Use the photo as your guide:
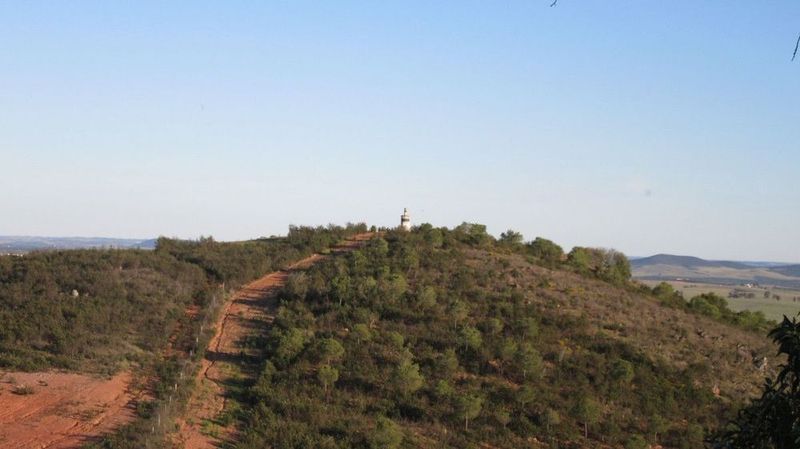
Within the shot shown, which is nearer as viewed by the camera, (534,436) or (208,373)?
(534,436)

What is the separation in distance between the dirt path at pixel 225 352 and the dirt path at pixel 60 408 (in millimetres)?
1747

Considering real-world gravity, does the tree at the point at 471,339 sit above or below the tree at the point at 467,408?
above

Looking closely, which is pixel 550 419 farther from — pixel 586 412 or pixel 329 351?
pixel 329 351

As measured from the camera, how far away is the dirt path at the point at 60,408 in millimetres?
16578

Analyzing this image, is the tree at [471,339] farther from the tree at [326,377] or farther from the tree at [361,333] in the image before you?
the tree at [326,377]

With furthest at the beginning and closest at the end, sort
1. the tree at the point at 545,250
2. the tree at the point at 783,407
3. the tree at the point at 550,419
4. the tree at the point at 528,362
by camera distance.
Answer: the tree at the point at 545,250
the tree at the point at 528,362
the tree at the point at 550,419
the tree at the point at 783,407

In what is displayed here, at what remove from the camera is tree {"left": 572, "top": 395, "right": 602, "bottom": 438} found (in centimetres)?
1953

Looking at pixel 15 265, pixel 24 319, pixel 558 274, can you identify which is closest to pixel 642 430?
pixel 558 274

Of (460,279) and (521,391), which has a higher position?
(460,279)

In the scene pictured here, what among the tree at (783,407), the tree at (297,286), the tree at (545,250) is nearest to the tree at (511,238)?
the tree at (545,250)

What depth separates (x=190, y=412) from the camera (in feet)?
62.2

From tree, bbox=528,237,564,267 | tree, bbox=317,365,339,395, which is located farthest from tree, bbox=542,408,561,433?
tree, bbox=528,237,564,267

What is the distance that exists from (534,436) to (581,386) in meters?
3.61

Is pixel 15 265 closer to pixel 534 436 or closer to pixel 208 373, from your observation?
pixel 208 373
